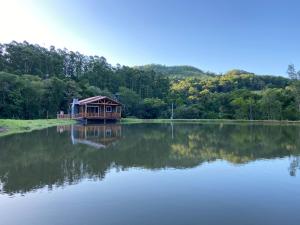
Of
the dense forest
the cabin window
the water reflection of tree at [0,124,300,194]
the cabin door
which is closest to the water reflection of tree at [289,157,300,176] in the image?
the water reflection of tree at [0,124,300,194]

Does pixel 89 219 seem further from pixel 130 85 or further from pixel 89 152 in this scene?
pixel 130 85

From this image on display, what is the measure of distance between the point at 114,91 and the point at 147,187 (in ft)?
166

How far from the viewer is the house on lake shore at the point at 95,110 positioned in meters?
38.5

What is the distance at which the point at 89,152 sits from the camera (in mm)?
14000

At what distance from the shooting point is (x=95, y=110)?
1592 inches

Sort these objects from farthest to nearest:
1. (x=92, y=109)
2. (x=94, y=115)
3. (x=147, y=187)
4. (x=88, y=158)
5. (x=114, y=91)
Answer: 1. (x=114, y=91)
2. (x=92, y=109)
3. (x=94, y=115)
4. (x=88, y=158)
5. (x=147, y=187)

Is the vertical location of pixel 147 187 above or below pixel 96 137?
below

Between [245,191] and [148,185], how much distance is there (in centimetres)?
247

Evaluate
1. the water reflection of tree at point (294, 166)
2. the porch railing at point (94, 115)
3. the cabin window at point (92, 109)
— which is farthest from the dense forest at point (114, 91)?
the water reflection of tree at point (294, 166)

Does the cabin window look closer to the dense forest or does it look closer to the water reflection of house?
the dense forest

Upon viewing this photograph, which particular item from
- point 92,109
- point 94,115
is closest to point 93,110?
point 92,109

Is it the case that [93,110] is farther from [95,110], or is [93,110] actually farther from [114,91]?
[114,91]

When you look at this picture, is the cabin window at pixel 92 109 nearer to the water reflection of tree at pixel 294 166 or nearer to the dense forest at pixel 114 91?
the dense forest at pixel 114 91

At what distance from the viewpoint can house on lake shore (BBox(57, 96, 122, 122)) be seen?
3847cm
